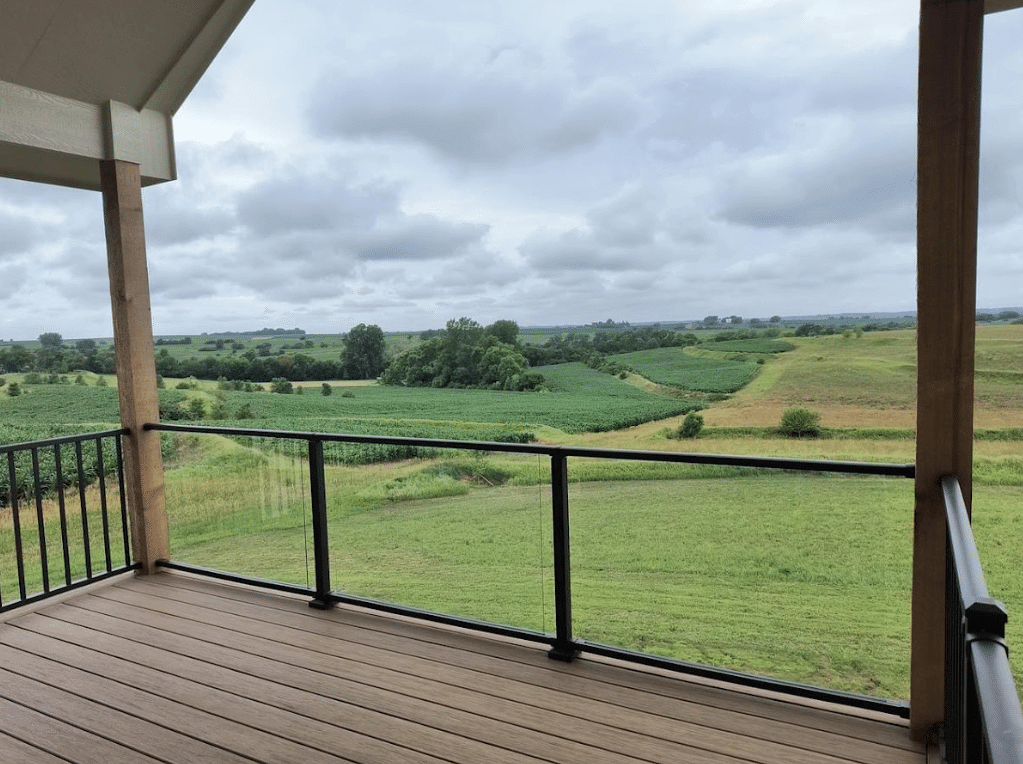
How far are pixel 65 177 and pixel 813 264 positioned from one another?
14.0m

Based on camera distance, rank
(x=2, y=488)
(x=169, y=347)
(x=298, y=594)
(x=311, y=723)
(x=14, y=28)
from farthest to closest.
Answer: (x=169, y=347) → (x=2, y=488) → (x=298, y=594) → (x=14, y=28) → (x=311, y=723)

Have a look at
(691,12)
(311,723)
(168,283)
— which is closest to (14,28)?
(311,723)

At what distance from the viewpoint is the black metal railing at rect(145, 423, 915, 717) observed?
105 inches

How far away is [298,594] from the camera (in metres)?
4.02

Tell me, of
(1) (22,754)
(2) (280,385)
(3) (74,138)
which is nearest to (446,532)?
(1) (22,754)

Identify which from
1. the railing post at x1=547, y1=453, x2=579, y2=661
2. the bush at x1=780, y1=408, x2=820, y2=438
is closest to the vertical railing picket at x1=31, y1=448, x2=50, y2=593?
the railing post at x1=547, y1=453, x2=579, y2=661

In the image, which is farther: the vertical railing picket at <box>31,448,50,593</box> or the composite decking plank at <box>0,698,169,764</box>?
the vertical railing picket at <box>31,448,50,593</box>

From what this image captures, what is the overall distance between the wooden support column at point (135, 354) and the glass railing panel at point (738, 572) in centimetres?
271

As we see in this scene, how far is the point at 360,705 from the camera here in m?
2.77

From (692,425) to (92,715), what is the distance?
13367mm

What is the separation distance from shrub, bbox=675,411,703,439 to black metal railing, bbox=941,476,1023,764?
13355 mm

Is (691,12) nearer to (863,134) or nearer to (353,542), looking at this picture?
(863,134)

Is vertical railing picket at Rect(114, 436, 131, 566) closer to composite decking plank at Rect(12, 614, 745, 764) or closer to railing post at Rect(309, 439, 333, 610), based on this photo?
composite decking plank at Rect(12, 614, 745, 764)

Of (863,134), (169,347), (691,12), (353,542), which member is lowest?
(353,542)
